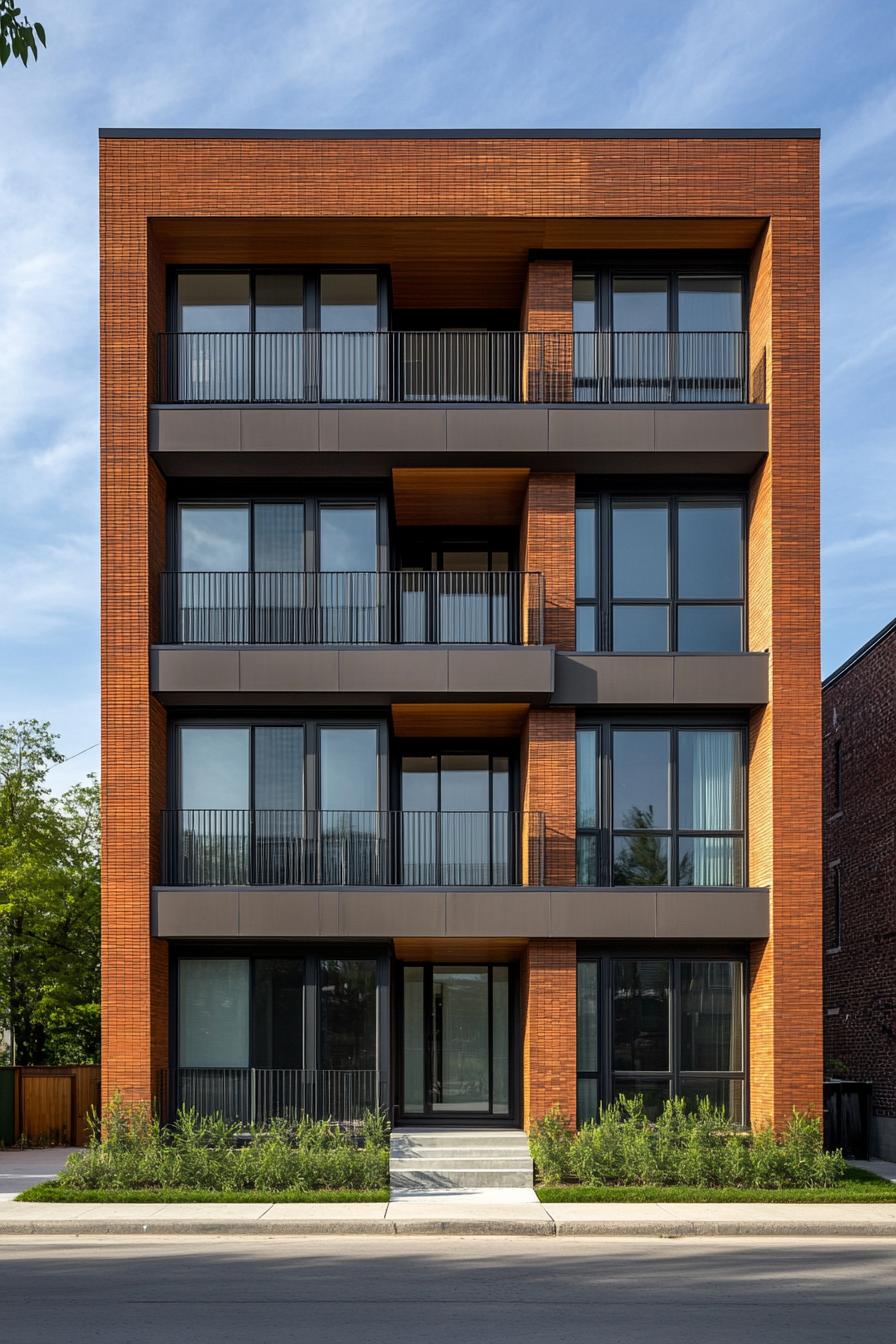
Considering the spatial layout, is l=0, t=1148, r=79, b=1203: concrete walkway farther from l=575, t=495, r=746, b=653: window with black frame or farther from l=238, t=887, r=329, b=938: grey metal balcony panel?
l=575, t=495, r=746, b=653: window with black frame

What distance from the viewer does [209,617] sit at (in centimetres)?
2273

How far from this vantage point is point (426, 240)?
2286cm

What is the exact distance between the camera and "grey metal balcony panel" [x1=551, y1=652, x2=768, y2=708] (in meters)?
21.9

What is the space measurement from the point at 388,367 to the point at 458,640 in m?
4.63

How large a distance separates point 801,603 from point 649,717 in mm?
2964

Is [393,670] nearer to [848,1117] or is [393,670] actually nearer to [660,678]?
[660,678]

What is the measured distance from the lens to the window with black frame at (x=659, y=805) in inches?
871

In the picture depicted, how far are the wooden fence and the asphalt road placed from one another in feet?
30.6

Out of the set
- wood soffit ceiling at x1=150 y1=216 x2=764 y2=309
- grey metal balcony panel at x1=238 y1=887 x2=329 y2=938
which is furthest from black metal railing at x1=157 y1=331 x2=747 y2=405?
grey metal balcony panel at x1=238 y1=887 x2=329 y2=938

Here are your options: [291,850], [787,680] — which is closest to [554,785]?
[787,680]

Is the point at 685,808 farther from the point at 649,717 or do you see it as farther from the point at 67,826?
the point at 67,826

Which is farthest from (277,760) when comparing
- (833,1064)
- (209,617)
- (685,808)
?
(833,1064)

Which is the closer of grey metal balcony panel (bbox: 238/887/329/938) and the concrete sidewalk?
the concrete sidewalk

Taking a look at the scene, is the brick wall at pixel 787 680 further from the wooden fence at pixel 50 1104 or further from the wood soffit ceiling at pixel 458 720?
the wooden fence at pixel 50 1104
